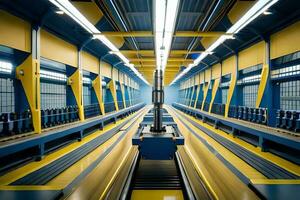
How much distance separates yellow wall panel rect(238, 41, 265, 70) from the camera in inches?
313

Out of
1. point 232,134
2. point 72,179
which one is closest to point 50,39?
point 72,179

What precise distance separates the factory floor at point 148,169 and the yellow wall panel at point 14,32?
278 centimetres

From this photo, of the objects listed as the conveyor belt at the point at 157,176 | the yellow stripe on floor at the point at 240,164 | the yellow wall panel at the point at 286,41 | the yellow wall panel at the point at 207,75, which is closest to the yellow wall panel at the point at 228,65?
the yellow wall panel at the point at 207,75

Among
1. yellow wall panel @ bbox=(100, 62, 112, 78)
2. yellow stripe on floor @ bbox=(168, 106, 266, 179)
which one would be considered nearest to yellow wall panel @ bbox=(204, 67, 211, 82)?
yellow wall panel @ bbox=(100, 62, 112, 78)

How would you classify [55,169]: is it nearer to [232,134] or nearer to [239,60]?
[232,134]

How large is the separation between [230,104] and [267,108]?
3769mm

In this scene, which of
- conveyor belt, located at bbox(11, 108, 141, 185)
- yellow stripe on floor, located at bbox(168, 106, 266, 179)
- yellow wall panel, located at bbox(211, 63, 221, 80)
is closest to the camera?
conveyor belt, located at bbox(11, 108, 141, 185)

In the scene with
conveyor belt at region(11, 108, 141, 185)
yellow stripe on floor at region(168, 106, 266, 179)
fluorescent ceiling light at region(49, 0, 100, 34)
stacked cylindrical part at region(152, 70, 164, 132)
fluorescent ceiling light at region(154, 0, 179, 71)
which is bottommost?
yellow stripe on floor at region(168, 106, 266, 179)

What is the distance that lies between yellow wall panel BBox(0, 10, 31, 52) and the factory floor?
2779 millimetres

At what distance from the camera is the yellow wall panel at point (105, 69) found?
41.3 ft

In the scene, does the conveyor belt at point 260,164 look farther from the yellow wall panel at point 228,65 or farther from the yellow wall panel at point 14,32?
the yellow wall panel at point 14,32

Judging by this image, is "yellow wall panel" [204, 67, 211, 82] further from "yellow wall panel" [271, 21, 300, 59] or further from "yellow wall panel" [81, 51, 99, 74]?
"yellow wall panel" [271, 21, 300, 59]

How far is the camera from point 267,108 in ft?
24.0

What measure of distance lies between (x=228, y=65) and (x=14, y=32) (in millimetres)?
9729
